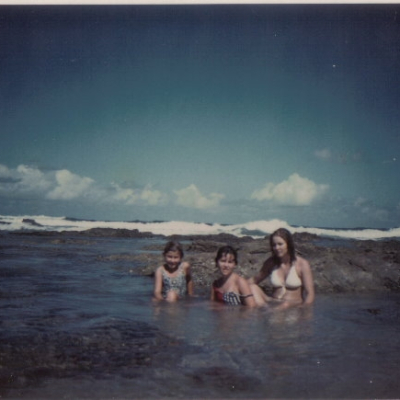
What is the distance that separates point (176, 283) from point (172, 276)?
113 mm

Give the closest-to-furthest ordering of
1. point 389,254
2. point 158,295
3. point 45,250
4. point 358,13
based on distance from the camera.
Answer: point 358,13 → point 158,295 → point 389,254 → point 45,250

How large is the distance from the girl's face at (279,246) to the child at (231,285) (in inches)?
20.6

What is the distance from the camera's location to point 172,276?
583 centimetres

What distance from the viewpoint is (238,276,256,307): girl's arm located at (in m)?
5.14

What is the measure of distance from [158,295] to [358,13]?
4225 millimetres

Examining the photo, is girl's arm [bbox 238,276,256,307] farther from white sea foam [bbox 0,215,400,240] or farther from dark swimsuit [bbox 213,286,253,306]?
white sea foam [bbox 0,215,400,240]

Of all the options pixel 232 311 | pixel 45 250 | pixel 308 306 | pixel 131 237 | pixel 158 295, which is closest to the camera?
pixel 232 311

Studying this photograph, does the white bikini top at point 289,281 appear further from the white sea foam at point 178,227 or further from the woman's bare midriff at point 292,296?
the white sea foam at point 178,227

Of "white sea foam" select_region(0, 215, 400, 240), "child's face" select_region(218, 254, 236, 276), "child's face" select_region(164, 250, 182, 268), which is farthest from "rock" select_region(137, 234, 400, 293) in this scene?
"white sea foam" select_region(0, 215, 400, 240)

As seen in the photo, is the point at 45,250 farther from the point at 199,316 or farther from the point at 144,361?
the point at 144,361

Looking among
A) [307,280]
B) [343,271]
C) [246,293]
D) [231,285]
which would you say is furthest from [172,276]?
[343,271]

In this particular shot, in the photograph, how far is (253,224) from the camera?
91.4ft

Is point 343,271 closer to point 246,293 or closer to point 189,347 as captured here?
point 246,293

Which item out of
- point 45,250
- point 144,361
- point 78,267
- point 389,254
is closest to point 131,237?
point 45,250
